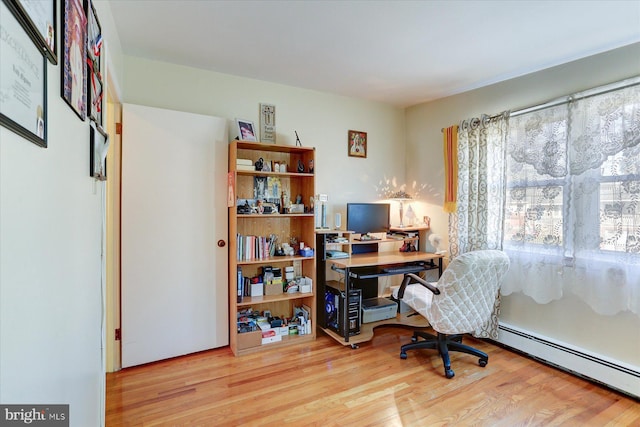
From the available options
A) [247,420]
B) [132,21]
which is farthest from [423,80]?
[247,420]

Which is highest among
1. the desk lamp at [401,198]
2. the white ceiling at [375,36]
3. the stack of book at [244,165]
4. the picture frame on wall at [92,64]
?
the white ceiling at [375,36]

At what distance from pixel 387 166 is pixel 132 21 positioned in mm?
2798

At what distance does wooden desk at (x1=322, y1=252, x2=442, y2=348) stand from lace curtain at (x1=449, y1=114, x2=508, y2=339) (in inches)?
14.7

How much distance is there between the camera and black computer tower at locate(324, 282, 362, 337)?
9.71 ft

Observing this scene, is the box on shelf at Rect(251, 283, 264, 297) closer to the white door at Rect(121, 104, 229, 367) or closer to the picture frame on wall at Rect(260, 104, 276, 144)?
the white door at Rect(121, 104, 229, 367)

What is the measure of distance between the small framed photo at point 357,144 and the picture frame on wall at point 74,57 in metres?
2.67

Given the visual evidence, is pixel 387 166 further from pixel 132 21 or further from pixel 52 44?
pixel 52 44

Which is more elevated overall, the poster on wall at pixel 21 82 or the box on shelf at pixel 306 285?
the poster on wall at pixel 21 82

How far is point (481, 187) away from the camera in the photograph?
2.99 m

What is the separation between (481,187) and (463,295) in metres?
1.13

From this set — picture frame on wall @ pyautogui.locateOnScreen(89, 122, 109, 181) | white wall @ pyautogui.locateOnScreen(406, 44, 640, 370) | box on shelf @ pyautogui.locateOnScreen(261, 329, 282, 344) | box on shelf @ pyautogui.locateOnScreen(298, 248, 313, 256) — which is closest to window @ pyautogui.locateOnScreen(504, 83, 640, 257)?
white wall @ pyautogui.locateOnScreen(406, 44, 640, 370)

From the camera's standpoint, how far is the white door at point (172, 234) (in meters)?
2.50

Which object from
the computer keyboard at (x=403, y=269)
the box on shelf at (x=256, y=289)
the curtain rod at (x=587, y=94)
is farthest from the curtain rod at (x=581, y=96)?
the box on shelf at (x=256, y=289)

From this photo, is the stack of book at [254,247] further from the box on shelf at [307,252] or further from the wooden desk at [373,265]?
the wooden desk at [373,265]
